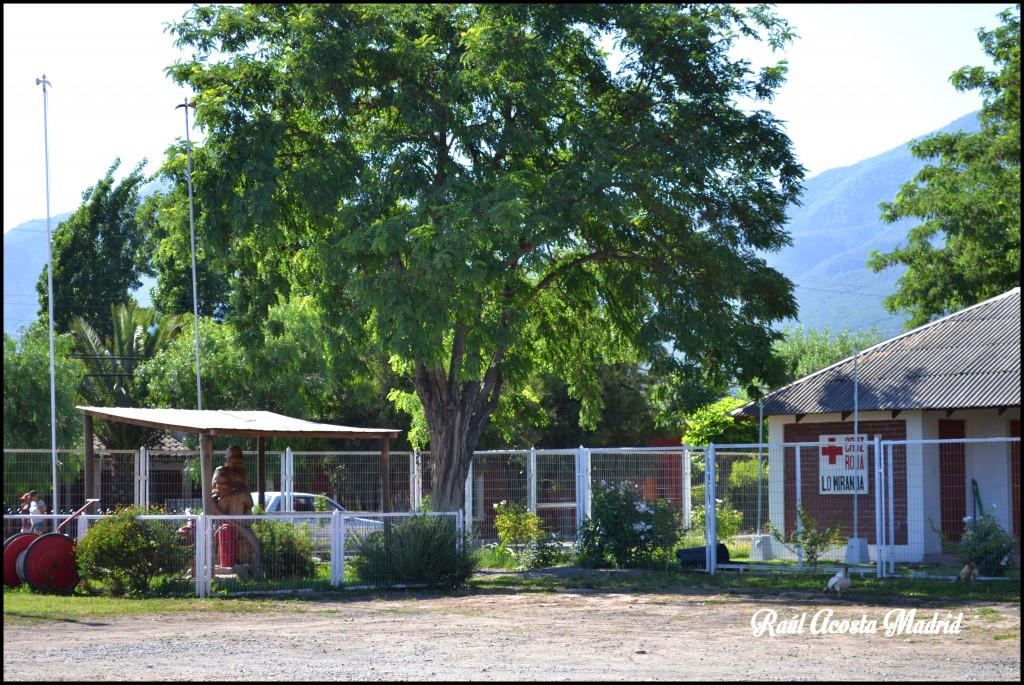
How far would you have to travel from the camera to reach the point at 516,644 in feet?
37.3

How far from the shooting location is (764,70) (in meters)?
21.3

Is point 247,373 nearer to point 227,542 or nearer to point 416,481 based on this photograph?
point 416,481

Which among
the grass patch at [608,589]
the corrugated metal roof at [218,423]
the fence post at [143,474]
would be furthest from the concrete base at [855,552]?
the fence post at [143,474]

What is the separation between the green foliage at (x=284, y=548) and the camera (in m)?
16.9

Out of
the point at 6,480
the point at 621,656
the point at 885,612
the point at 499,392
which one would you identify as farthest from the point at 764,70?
the point at 6,480

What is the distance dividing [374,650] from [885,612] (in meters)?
6.46

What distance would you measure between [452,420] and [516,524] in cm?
225

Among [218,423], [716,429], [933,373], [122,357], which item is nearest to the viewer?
[218,423]

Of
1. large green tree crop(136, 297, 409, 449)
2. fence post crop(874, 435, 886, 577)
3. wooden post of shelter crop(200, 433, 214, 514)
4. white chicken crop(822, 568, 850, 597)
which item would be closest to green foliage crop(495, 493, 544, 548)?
fence post crop(874, 435, 886, 577)

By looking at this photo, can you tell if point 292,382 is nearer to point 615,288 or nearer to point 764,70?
point 615,288

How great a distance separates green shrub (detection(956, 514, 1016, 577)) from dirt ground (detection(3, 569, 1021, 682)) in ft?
9.04

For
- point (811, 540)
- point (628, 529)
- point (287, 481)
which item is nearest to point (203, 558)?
point (628, 529)

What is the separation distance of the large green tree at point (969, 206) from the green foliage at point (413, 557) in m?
18.9

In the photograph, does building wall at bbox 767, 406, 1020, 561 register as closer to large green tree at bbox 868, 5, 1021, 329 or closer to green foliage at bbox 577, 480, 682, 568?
green foliage at bbox 577, 480, 682, 568
